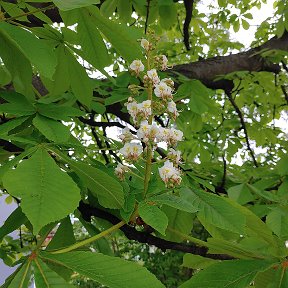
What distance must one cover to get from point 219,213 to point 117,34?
1.00 ft

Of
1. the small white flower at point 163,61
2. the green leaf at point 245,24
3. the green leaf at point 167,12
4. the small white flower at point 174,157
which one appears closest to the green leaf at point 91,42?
the small white flower at point 163,61

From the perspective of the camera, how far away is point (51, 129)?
72 centimetres

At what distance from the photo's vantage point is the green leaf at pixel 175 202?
540 millimetres

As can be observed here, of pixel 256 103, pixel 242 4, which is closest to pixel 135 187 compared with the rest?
pixel 256 103

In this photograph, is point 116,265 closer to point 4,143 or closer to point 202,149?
point 4,143

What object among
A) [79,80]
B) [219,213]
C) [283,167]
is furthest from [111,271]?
[283,167]

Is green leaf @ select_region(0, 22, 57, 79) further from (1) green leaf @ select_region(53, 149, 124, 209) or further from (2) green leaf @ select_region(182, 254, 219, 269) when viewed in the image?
(2) green leaf @ select_region(182, 254, 219, 269)

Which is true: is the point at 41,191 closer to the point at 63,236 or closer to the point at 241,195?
Answer: the point at 63,236

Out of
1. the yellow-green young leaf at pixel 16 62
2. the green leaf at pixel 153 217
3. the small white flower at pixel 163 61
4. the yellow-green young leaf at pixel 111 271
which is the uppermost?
the small white flower at pixel 163 61

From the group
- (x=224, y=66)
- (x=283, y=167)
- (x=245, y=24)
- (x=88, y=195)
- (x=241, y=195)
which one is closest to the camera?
(x=88, y=195)

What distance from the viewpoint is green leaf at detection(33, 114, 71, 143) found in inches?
27.0

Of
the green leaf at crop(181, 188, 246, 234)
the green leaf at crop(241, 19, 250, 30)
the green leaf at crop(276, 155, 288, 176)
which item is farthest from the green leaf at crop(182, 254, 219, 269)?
the green leaf at crop(241, 19, 250, 30)

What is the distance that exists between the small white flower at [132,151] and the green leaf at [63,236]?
0.70ft

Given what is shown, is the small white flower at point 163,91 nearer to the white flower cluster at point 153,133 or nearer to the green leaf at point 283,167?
the white flower cluster at point 153,133
